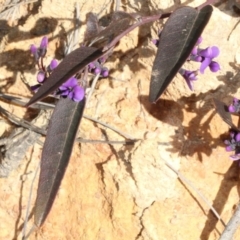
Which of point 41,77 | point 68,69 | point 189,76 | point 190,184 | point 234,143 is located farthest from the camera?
point 190,184

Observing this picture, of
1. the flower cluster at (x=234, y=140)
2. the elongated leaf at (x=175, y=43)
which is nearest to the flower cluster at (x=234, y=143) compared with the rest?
the flower cluster at (x=234, y=140)

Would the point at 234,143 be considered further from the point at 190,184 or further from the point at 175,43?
the point at 175,43

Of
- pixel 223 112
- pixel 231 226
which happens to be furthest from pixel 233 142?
pixel 231 226

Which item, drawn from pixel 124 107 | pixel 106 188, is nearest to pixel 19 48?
pixel 124 107

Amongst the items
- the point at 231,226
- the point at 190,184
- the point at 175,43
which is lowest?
the point at 231,226

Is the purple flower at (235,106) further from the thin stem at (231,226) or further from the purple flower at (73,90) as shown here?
the purple flower at (73,90)

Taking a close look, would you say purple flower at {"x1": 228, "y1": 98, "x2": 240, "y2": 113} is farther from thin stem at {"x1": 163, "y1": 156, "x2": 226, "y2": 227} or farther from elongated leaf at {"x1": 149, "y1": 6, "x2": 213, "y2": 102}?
elongated leaf at {"x1": 149, "y1": 6, "x2": 213, "y2": 102}
